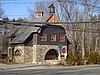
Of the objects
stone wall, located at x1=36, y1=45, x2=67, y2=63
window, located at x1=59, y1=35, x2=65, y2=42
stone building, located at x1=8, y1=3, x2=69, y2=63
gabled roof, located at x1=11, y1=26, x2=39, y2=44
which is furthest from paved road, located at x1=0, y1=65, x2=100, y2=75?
window, located at x1=59, y1=35, x2=65, y2=42

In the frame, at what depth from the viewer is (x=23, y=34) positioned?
6362 cm

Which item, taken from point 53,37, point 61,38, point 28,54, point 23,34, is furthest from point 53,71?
point 23,34

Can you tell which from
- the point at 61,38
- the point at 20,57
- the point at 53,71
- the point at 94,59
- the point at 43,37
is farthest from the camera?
the point at 61,38

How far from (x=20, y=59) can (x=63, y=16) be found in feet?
61.7

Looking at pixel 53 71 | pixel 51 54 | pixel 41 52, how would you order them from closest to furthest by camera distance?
pixel 53 71
pixel 41 52
pixel 51 54

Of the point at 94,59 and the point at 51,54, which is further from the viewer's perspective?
the point at 51,54

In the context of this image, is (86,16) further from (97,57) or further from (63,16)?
(97,57)

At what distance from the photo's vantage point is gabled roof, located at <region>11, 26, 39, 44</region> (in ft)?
201

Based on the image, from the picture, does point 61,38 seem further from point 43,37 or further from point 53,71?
point 53,71

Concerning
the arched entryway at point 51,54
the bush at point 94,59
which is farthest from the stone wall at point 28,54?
the bush at point 94,59

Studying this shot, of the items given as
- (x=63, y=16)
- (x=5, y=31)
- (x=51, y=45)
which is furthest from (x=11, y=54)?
(x=5, y=31)

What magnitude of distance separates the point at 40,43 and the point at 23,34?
188 inches

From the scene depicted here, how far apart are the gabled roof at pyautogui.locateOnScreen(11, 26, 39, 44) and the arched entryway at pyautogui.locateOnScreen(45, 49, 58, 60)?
5.73 meters

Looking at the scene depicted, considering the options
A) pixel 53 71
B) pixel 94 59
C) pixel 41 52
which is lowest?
pixel 53 71
